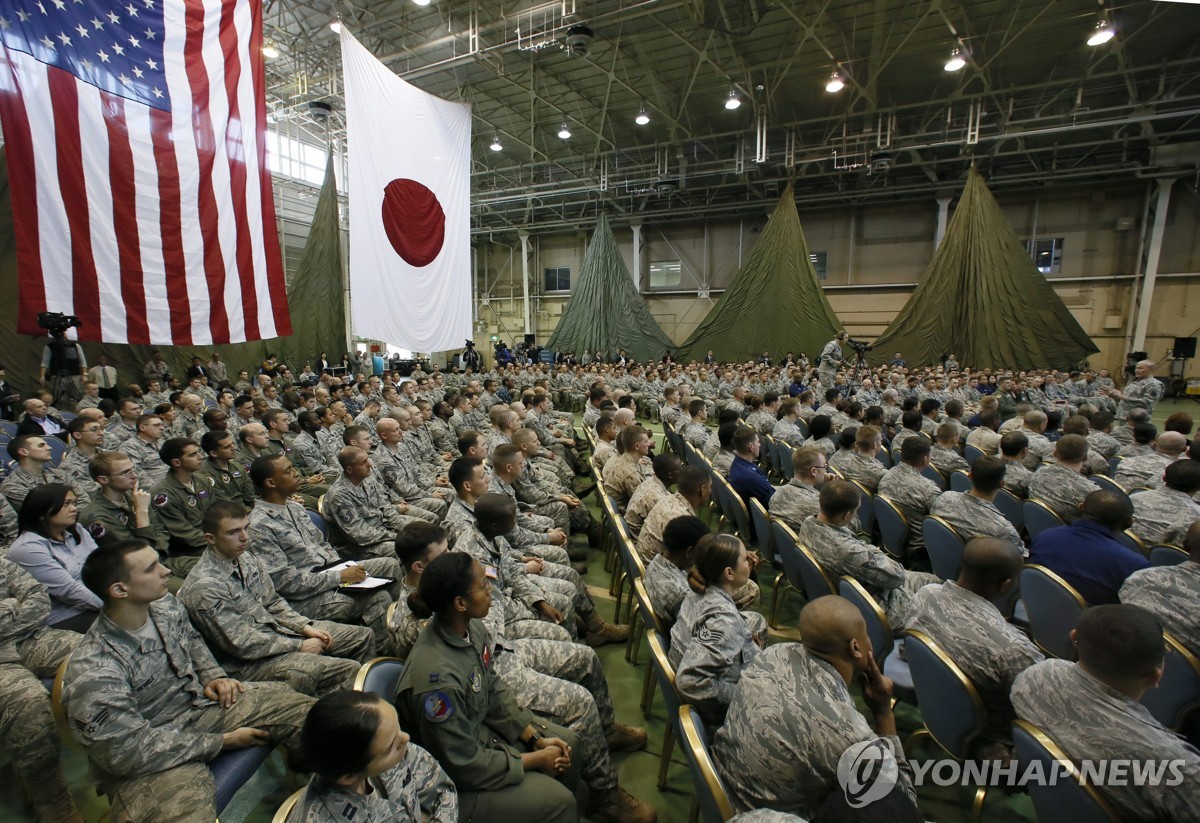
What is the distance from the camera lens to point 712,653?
1.69 m

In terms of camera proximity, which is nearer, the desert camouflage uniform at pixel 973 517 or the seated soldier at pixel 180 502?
the desert camouflage uniform at pixel 973 517

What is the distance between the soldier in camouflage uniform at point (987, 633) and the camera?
180cm

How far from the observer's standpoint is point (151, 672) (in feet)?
5.56

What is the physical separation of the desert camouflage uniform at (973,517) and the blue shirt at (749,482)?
3.43 ft

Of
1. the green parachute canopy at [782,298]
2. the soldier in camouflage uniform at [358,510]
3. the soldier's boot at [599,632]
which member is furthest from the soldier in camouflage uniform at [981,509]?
the green parachute canopy at [782,298]

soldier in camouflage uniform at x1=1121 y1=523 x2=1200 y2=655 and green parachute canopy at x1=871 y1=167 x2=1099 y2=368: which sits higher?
green parachute canopy at x1=871 y1=167 x2=1099 y2=368

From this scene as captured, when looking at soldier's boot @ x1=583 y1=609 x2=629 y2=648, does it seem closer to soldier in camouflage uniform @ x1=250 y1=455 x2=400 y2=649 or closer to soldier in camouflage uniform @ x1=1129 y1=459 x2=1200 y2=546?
soldier in camouflage uniform @ x1=250 y1=455 x2=400 y2=649

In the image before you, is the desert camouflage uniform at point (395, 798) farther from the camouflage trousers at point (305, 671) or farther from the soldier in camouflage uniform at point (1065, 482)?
the soldier in camouflage uniform at point (1065, 482)

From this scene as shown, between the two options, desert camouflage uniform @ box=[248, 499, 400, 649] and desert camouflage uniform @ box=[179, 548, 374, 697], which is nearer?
desert camouflage uniform @ box=[179, 548, 374, 697]

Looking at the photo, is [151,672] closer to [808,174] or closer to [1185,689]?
[1185,689]

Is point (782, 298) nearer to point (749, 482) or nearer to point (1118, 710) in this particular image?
point (749, 482)

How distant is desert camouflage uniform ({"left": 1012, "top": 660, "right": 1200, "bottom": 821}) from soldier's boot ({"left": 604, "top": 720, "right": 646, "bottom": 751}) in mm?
1412

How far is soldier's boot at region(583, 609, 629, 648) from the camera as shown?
3014 millimetres

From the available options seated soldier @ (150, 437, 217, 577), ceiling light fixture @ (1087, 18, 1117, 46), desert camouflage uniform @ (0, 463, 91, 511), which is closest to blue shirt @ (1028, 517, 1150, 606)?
seated soldier @ (150, 437, 217, 577)
